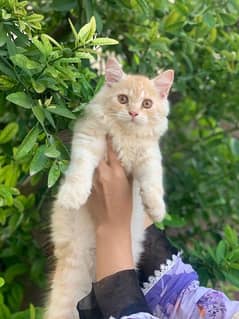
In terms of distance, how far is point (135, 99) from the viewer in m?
1.23

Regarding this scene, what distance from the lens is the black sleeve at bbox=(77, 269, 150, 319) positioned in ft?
3.76

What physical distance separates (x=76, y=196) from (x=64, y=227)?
0.49 ft

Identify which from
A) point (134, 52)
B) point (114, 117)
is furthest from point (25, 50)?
point (134, 52)

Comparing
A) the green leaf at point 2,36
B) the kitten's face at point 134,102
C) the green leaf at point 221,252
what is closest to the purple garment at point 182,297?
the green leaf at point 221,252

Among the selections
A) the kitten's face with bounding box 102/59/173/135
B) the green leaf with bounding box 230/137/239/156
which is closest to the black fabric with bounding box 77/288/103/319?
the kitten's face with bounding box 102/59/173/135

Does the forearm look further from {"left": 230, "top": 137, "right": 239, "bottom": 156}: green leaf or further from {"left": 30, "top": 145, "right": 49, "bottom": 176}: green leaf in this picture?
{"left": 230, "top": 137, "right": 239, "bottom": 156}: green leaf

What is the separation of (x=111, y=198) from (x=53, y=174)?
0.12m

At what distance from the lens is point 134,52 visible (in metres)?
1.72

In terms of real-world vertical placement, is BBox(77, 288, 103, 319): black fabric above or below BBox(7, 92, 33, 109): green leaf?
below

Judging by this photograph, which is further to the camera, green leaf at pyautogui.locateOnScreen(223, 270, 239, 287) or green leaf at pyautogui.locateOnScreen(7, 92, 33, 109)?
green leaf at pyautogui.locateOnScreen(223, 270, 239, 287)

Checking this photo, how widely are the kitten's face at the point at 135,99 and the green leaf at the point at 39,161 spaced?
6.4 inches

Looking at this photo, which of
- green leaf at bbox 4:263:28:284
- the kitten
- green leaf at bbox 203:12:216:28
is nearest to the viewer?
the kitten

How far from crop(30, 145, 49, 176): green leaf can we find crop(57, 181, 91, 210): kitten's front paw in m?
0.05

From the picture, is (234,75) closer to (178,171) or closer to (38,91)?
(178,171)
